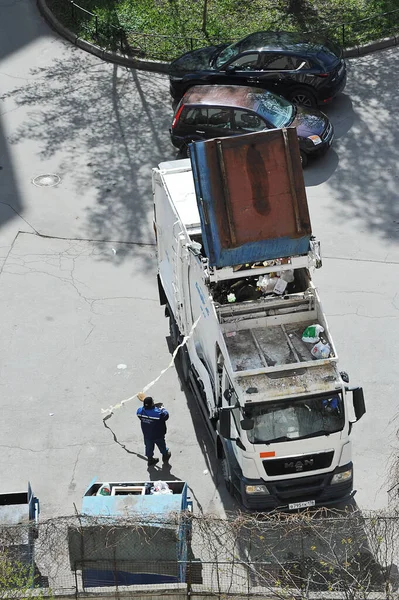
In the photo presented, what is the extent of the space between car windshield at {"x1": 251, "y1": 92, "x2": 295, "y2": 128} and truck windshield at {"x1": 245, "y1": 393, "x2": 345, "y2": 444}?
916 centimetres

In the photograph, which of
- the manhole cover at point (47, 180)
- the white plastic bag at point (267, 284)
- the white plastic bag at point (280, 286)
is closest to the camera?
the white plastic bag at point (280, 286)

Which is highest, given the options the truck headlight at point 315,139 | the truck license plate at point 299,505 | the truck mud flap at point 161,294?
the truck headlight at point 315,139

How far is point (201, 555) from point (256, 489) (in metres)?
1.37

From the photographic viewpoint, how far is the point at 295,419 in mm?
11258

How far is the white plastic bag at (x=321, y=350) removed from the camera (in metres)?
11.5

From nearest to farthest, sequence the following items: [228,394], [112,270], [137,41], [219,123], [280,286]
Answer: [228,394]
[280,286]
[112,270]
[219,123]
[137,41]

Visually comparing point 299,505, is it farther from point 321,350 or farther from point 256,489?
point 321,350

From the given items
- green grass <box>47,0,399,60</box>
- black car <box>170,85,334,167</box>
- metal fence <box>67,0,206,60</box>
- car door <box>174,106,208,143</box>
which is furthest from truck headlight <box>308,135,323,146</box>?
metal fence <box>67,0,206,60</box>

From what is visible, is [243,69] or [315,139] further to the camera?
[243,69]

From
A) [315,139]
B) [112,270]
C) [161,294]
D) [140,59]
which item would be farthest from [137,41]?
[161,294]

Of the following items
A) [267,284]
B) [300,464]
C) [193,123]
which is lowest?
[300,464]

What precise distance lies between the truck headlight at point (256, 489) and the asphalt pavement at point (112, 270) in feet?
2.87

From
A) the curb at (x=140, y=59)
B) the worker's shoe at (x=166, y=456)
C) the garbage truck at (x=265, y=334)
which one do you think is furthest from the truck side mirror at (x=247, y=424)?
the curb at (x=140, y=59)

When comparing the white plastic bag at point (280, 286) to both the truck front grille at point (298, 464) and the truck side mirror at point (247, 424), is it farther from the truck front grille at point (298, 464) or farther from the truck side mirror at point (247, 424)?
the truck front grille at point (298, 464)
